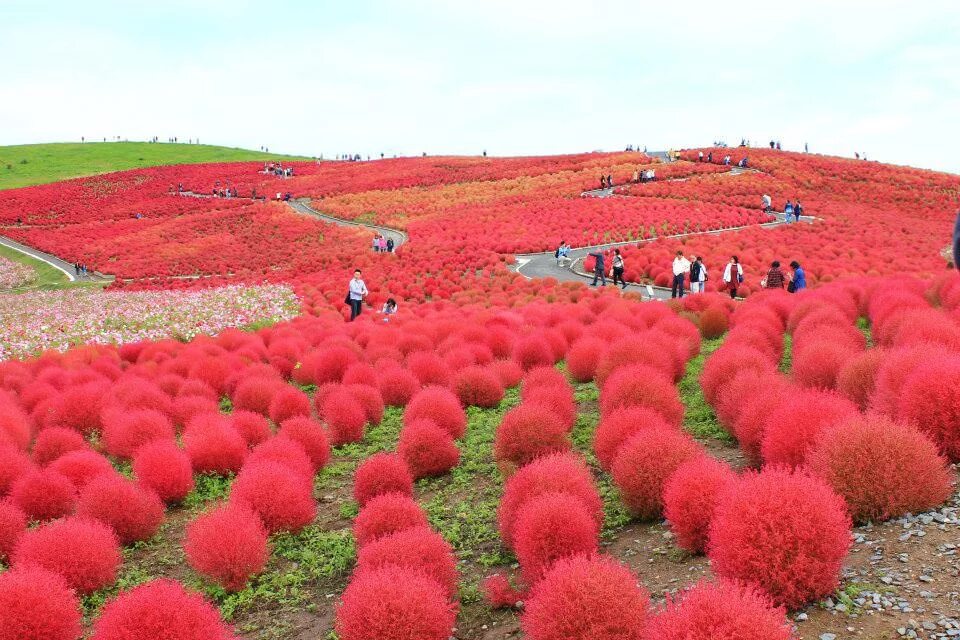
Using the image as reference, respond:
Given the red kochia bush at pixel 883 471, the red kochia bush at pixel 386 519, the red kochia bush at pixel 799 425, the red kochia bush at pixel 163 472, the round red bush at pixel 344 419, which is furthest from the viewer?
the round red bush at pixel 344 419

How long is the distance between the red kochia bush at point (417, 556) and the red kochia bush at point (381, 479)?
205 cm

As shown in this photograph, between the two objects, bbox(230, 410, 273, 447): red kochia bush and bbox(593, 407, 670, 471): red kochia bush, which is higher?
bbox(593, 407, 670, 471): red kochia bush

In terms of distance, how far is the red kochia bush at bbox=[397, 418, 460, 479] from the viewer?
927 centimetres

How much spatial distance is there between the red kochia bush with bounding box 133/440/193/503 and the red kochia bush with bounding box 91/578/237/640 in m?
3.87

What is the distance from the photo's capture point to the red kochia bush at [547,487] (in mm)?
6656

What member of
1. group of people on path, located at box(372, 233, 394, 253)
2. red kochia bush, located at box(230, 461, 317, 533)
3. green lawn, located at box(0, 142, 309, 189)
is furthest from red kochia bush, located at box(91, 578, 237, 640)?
green lawn, located at box(0, 142, 309, 189)

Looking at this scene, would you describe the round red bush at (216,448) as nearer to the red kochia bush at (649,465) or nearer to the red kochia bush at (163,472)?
the red kochia bush at (163,472)

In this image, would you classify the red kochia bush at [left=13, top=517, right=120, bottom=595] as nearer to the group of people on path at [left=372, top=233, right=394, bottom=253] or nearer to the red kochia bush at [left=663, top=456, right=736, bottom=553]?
the red kochia bush at [left=663, top=456, right=736, bottom=553]

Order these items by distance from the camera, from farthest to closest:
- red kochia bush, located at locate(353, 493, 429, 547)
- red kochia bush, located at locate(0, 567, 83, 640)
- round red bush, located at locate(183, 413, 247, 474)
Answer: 1. round red bush, located at locate(183, 413, 247, 474)
2. red kochia bush, located at locate(353, 493, 429, 547)
3. red kochia bush, located at locate(0, 567, 83, 640)

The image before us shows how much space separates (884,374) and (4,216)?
235ft

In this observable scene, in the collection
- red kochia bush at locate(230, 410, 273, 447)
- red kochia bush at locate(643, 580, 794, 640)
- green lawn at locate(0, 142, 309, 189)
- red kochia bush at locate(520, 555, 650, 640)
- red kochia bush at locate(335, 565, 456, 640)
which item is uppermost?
green lawn at locate(0, 142, 309, 189)

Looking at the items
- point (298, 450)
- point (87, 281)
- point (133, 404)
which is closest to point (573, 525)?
point (298, 450)

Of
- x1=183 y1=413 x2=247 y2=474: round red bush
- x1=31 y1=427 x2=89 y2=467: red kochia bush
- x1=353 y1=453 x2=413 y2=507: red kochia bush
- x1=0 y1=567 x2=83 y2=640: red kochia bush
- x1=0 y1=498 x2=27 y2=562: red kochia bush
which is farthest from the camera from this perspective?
x1=31 y1=427 x2=89 y2=467: red kochia bush

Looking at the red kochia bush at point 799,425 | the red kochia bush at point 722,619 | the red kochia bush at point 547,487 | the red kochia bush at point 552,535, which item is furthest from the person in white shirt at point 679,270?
the red kochia bush at point 722,619
